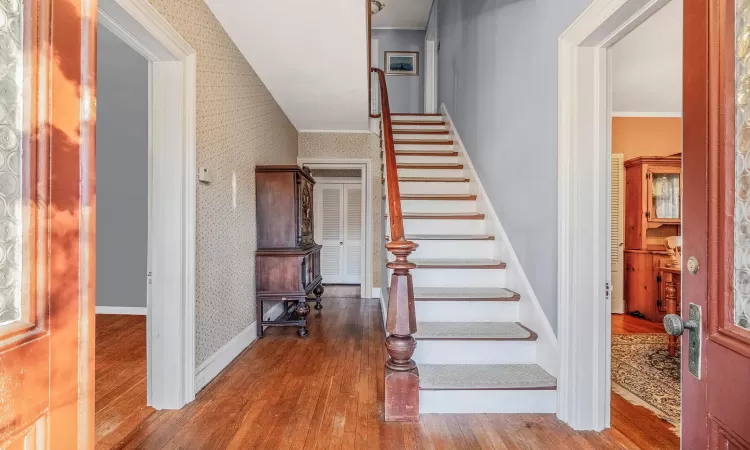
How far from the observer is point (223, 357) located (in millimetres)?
2693

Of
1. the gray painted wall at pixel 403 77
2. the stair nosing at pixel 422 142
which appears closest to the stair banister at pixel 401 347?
the stair nosing at pixel 422 142

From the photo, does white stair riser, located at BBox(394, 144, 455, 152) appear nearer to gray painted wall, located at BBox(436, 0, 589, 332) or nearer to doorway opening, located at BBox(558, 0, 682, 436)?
gray painted wall, located at BBox(436, 0, 589, 332)

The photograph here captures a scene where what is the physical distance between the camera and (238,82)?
9.68 ft

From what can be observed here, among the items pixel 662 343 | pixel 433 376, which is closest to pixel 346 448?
pixel 433 376

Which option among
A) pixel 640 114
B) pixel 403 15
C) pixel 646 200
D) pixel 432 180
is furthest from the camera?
pixel 403 15

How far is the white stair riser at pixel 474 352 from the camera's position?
234cm

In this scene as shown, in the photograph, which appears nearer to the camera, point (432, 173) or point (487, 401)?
point (487, 401)


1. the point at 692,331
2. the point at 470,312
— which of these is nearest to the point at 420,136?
the point at 470,312

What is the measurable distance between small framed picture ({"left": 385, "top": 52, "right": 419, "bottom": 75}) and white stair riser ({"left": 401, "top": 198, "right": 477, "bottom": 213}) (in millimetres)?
3933

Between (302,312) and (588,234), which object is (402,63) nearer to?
(302,312)

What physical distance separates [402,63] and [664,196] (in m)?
4.42

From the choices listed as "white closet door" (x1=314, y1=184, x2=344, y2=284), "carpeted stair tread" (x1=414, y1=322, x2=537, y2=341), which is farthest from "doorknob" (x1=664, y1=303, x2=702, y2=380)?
"white closet door" (x1=314, y1=184, x2=344, y2=284)

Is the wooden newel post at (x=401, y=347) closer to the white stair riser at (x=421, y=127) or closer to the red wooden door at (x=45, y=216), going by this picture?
the red wooden door at (x=45, y=216)

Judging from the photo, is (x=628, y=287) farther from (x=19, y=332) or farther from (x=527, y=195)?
(x=19, y=332)
